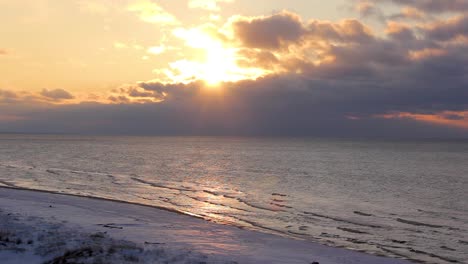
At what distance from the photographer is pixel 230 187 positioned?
162 feet

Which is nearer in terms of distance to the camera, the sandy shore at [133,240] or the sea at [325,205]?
the sandy shore at [133,240]

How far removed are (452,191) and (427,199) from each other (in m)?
9.32

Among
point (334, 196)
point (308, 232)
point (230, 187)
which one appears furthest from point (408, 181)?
point (308, 232)

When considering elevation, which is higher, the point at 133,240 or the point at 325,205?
the point at 133,240

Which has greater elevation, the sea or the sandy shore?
the sandy shore

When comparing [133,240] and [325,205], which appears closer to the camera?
[133,240]

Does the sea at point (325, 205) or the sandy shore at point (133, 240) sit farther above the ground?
the sandy shore at point (133, 240)

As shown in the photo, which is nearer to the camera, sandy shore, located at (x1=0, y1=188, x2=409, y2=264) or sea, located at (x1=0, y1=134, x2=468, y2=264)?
sandy shore, located at (x1=0, y1=188, x2=409, y2=264)

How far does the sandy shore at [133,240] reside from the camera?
14883 mm

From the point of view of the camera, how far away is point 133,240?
18.8 metres

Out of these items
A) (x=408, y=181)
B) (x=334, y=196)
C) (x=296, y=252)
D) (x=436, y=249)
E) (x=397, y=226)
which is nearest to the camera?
(x=296, y=252)

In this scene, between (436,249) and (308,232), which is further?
(308,232)

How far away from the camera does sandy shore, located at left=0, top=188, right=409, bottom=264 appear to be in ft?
48.8

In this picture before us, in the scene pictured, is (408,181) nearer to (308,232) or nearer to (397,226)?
(397,226)
